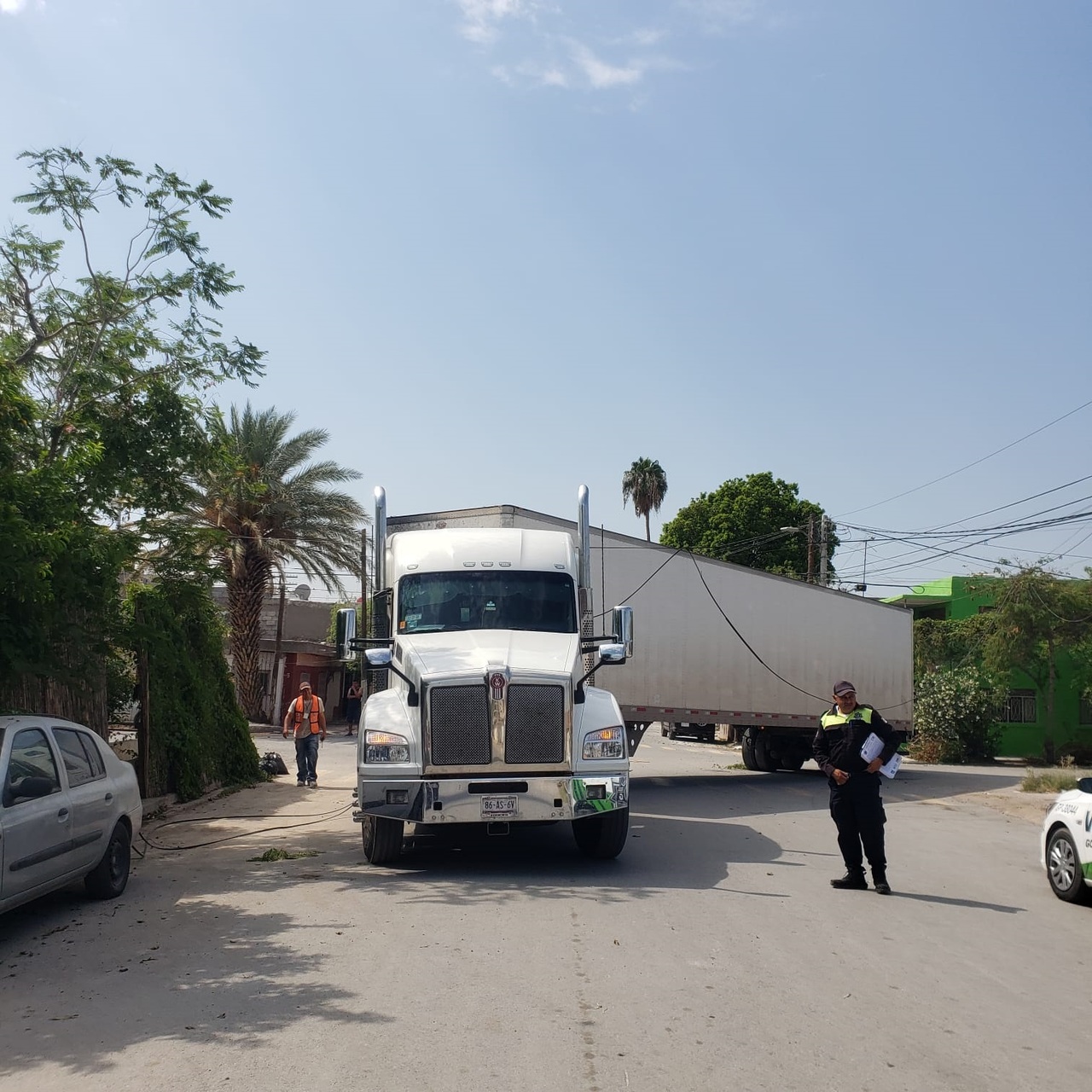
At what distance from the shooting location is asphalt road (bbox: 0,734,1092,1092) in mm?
5000

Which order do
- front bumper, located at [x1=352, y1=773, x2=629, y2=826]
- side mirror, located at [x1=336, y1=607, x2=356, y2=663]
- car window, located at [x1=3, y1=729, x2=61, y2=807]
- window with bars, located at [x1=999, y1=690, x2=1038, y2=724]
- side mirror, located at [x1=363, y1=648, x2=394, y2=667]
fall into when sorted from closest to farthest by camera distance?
car window, located at [x1=3, y1=729, x2=61, y2=807]
front bumper, located at [x1=352, y1=773, x2=629, y2=826]
side mirror, located at [x1=363, y1=648, x2=394, y2=667]
side mirror, located at [x1=336, y1=607, x2=356, y2=663]
window with bars, located at [x1=999, y1=690, x2=1038, y2=724]

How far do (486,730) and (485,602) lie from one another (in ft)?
7.11

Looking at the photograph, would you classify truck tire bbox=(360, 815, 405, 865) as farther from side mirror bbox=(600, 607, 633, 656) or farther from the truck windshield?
side mirror bbox=(600, 607, 633, 656)

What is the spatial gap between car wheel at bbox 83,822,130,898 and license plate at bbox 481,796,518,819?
9.86 ft

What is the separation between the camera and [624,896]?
8.98 meters

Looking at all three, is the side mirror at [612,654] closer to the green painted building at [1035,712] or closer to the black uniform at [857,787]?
the black uniform at [857,787]

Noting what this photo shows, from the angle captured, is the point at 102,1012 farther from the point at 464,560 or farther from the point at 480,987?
the point at 464,560

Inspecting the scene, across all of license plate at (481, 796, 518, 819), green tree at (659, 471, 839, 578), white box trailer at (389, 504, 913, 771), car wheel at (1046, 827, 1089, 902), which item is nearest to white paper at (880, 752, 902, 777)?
car wheel at (1046, 827, 1089, 902)

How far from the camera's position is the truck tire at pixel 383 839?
1039 cm

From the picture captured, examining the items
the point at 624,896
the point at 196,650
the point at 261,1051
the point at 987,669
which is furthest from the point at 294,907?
the point at 987,669

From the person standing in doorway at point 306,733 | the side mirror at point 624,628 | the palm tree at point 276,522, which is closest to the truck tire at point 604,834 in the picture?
the side mirror at point 624,628

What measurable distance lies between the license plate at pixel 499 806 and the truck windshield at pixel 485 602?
2296mm

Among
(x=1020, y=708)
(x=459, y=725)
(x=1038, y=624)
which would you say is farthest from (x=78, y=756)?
(x=1020, y=708)

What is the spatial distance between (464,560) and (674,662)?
7.50 meters
